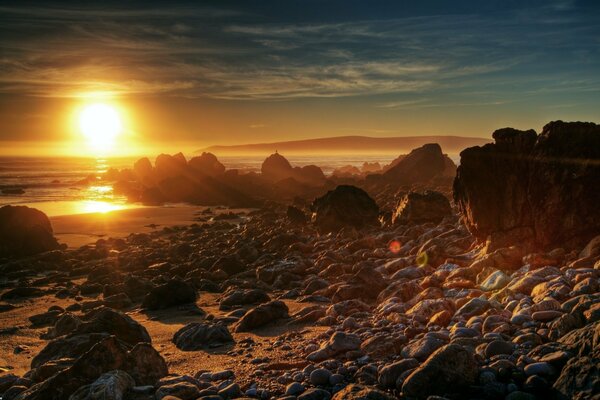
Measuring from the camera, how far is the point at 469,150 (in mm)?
11461

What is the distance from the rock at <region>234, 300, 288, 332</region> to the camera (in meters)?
8.95

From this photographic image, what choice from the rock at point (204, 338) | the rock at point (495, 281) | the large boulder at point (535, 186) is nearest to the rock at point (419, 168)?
the large boulder at point (535, 186)

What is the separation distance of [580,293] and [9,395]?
747cm

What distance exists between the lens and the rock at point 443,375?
515cm

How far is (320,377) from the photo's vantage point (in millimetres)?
5898

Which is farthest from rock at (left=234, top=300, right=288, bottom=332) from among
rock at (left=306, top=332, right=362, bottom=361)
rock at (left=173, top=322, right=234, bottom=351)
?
rock at (left=306, top=332, right=362, bottom=361)

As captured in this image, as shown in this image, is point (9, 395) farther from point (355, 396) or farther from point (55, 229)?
point (55, 229)

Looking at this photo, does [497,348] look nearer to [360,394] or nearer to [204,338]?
[360,394]

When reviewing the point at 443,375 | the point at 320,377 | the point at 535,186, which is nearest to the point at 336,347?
the point at 320,377

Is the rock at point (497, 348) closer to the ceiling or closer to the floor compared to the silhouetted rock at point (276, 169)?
closer to the floor

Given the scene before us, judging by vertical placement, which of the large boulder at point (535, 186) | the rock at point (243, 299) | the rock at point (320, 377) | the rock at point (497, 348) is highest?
the large boulder at point (535, 186)

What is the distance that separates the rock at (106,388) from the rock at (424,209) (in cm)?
1259

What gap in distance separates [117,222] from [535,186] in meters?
24.9

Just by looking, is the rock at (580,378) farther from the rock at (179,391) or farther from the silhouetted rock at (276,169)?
the silhouetted rock at (276,169)
